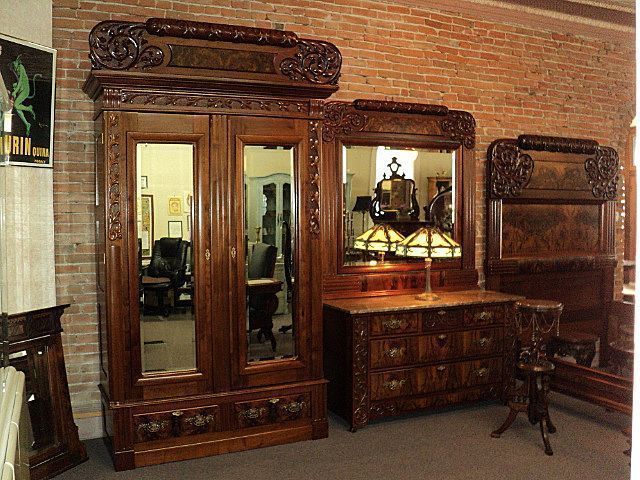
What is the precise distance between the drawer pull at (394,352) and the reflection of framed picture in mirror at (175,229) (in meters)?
1.78

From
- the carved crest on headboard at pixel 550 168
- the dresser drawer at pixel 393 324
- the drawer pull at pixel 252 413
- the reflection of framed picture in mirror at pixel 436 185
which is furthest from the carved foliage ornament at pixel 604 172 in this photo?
the drawer pull at pixel 252 413

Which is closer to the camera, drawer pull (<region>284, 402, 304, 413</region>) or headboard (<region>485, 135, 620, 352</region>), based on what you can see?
drawer pull (<region>284, 402, 304, 413</region>)

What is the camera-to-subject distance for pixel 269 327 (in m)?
4.33

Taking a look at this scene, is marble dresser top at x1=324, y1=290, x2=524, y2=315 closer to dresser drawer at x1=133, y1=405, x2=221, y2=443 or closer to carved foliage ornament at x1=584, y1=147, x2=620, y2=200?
dresser drawer at x1=133, y1=405, x2=221, y2=443

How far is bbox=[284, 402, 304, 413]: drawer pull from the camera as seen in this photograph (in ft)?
14.3

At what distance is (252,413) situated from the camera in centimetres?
426

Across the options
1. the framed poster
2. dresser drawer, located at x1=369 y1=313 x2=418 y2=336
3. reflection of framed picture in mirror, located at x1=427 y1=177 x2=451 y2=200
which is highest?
the framed poster

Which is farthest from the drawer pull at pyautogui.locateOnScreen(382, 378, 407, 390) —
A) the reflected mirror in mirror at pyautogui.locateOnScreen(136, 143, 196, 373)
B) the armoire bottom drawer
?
the reflected mirror in mirror at pyautogui.locateOnScreen(136, 143, 196, 373)

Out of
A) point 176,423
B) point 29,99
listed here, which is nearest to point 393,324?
point 176,423

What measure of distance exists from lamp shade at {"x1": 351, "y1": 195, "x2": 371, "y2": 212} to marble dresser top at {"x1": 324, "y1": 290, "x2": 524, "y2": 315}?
0.76 m

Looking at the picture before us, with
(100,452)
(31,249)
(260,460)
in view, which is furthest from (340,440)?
(31,249)

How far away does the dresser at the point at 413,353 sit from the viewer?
179 inches

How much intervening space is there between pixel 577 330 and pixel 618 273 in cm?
102

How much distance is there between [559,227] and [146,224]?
4313 mm
